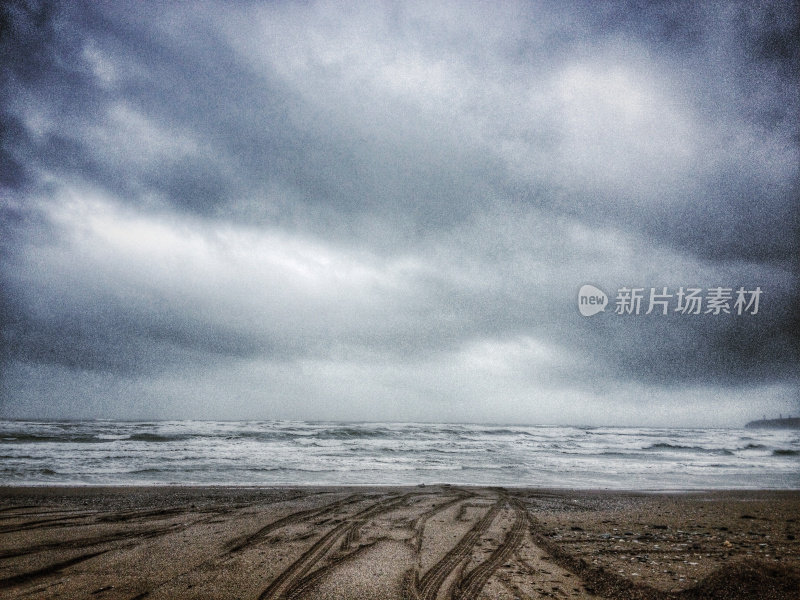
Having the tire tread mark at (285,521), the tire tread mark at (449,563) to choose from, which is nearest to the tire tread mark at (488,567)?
the tire tread mark at (449,563)

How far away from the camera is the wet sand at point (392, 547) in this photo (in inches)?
189

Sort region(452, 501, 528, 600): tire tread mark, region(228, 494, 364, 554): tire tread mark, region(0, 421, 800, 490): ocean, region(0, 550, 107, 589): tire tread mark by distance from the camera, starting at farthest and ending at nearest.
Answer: region(0, 421, 800, 490): ocean
region(228, 494, 364, 554): tire tread mark
region(0, 550, 107, 589): tire tread mark
region(452, 501, 528, 600): tire tread mark

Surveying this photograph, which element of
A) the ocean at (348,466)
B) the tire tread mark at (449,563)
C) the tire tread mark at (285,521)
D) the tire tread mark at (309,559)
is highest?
the tire tread mark at (449,563)

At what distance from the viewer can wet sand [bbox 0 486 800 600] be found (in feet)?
15.8

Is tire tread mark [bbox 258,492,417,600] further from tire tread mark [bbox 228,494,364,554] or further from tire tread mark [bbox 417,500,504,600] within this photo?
tire tread mark [bbox 417,500,504,600]

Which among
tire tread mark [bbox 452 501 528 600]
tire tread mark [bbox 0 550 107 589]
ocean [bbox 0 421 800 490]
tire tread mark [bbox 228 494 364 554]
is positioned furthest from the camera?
ocean [bbox 0 421 800 490]

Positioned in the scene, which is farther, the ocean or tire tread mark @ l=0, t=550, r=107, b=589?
the ocean

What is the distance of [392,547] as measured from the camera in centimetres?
643

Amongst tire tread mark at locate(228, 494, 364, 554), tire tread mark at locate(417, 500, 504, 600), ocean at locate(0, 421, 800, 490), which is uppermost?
tire tread mark at locate(417, 500, 504, 600)

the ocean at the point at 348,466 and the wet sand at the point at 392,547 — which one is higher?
the wet sand at the point at 392,547

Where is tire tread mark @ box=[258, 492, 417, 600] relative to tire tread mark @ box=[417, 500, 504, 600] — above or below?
below

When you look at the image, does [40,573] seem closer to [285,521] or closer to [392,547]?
[285,521]

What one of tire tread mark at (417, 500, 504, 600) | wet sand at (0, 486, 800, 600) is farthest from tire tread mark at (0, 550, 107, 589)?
tire tread mark at (417, 500, 504, 600)

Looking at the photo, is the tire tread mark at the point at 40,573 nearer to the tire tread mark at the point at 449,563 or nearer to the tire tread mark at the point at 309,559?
the tire tread mark at the point at 309,559
